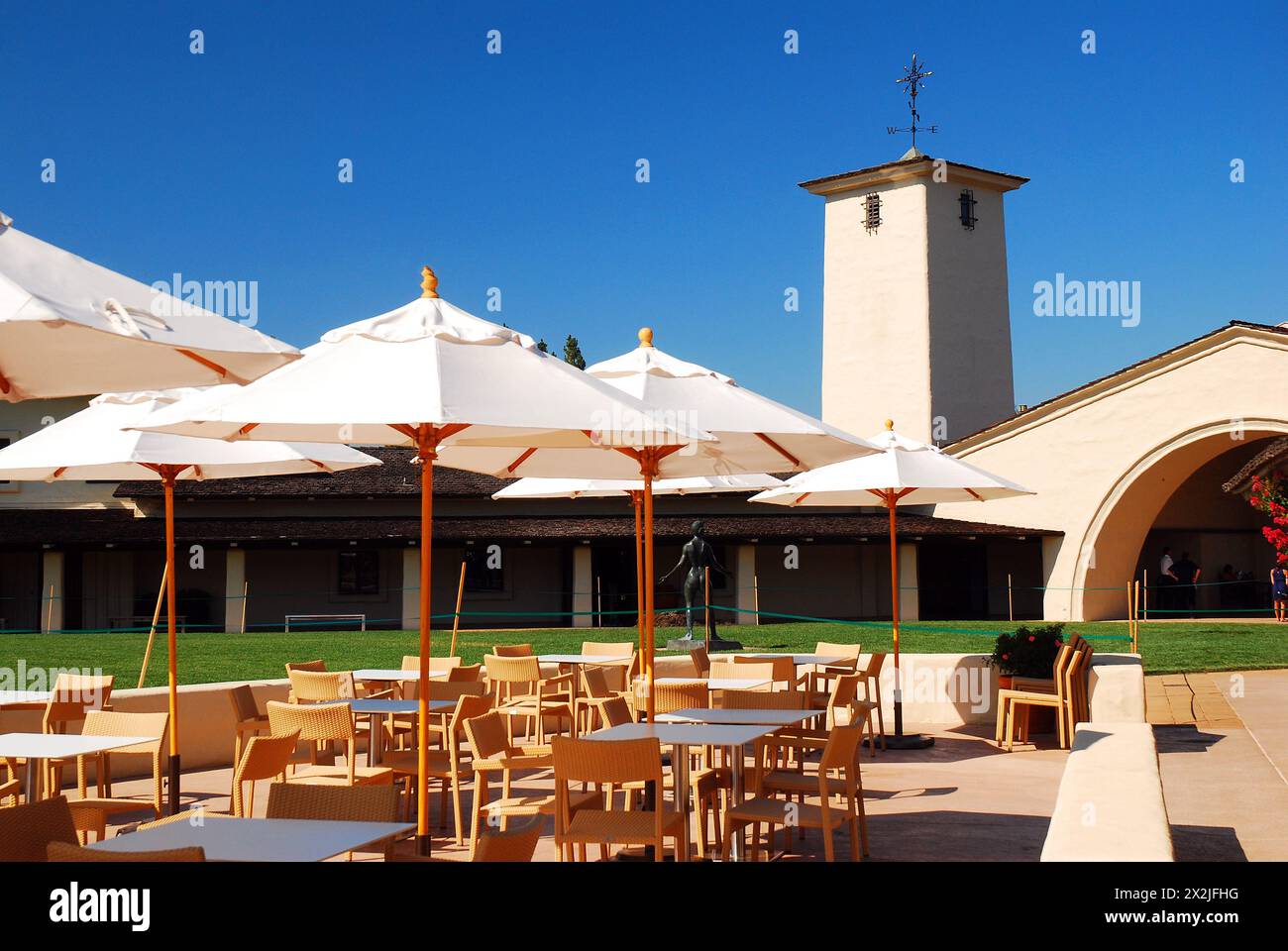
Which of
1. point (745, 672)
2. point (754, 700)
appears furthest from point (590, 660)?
point (754, 700)

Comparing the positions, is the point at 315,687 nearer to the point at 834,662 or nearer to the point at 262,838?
the point at 262,838

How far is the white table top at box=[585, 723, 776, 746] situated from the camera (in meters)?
6.52

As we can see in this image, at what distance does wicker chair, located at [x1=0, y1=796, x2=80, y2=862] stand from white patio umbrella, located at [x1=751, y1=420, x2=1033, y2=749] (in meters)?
7.99

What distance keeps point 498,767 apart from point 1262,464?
14.5 m

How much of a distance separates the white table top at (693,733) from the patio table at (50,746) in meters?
2.52

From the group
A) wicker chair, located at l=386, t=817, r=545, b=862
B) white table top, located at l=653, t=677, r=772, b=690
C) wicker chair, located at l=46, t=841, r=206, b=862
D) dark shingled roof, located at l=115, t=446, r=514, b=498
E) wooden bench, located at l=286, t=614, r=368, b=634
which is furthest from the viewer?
dark shingled roof, located at l=115, t=446, r=514, b=498

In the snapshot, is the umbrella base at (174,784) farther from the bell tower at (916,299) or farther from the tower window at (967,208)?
the tower window at (967,208)

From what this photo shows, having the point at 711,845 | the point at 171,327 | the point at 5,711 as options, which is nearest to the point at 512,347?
the point at 171,327

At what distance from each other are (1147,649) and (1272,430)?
409 inches

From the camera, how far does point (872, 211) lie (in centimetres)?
4319

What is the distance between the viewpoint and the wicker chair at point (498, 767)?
6.82m

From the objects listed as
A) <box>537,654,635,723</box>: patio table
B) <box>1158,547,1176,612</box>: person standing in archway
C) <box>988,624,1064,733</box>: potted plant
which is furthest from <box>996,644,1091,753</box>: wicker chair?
<box>1158,547,1176,612</box>: person standing in archway

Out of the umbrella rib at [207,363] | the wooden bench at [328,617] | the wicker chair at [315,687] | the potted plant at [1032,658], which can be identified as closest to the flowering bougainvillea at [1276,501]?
the potted plant at [1032,658]

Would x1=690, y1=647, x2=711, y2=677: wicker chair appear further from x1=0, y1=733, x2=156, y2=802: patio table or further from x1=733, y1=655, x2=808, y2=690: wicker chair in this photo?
x1=0, y1=733, x2=156, y2=802: patio table
